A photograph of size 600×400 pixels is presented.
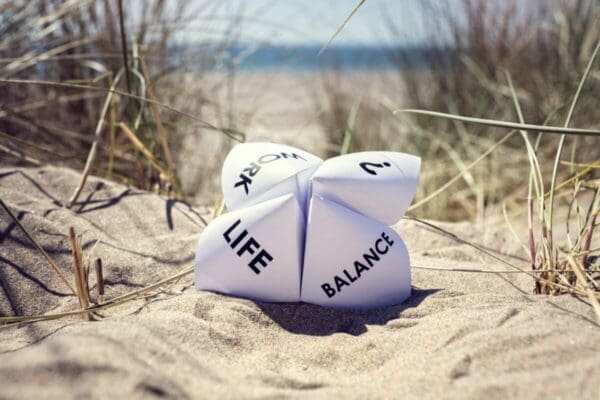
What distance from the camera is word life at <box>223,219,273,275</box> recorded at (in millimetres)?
1318

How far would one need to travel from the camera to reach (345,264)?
1.33m

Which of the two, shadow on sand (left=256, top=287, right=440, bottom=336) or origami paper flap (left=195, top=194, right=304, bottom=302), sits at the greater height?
origami paper flap (left=195, top=194, right=304, bottom=302)

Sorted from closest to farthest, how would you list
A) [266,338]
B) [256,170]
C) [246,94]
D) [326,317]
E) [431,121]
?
1. [266,338]
2. [326,317]
3. [256,170]
4. [246,94]
5. [431,121]

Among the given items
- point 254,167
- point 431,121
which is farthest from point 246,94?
point 254,167

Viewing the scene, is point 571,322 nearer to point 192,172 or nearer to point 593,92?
point 192,172

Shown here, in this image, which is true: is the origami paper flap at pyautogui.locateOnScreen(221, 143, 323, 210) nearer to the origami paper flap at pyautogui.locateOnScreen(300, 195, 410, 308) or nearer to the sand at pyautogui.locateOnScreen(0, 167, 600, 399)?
the origami paper flap at pyautogui.locateOnScreen(300, 195, 410, 308)

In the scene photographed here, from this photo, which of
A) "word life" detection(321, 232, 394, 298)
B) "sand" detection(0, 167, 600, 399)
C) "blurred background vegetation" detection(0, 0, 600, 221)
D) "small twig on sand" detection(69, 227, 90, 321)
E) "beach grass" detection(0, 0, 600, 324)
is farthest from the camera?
"blurred background vegetation" detection(0, 0, 600, 221)

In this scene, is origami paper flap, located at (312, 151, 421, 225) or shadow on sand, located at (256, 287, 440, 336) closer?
shadow on sand, located at (256, 287, 440, 336)

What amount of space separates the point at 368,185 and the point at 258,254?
11.6 inches

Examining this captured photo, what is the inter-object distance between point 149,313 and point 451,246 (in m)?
0.95

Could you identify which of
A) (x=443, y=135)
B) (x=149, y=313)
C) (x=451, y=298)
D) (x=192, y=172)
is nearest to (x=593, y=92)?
(x=443, y=135)

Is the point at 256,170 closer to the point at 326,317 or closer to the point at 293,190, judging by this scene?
the point at 293,190

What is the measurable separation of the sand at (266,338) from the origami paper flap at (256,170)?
0.79 ft

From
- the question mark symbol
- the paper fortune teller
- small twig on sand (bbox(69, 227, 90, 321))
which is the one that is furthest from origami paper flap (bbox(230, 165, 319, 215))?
small twig on sand (bbox(69, 227, 90, 321))
